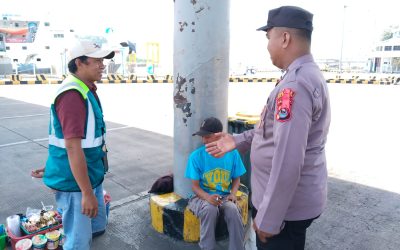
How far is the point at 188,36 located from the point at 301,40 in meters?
1.29

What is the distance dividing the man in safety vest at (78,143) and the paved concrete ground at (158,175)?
0.85 meters

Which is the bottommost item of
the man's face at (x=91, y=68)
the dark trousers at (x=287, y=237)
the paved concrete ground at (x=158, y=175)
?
the paved concrete ground at (x=158, y=175)

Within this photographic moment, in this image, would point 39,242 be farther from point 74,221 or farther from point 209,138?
point 209,138

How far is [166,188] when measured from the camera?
3.34 m

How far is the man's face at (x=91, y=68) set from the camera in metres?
2.28

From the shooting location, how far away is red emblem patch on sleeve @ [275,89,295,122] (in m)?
1.51

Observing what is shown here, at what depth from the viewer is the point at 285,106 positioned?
1.52 m

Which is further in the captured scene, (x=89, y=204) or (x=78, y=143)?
(x=89, y=204)

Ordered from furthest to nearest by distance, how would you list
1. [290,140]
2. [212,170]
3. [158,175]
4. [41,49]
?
[41,49]
[158,175]
[212,170]
[290,140]

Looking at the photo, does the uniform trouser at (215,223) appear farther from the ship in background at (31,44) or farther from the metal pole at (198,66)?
the ship in background at (31,44)

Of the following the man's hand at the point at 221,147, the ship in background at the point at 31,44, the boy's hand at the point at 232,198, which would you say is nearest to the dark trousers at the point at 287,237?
the man's hand at the point at 221,147

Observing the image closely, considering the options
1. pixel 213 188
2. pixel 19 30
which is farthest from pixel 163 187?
pixel 19 30

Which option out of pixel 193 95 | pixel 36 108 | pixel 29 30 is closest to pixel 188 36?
pixel 193 95

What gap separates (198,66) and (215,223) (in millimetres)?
1333
